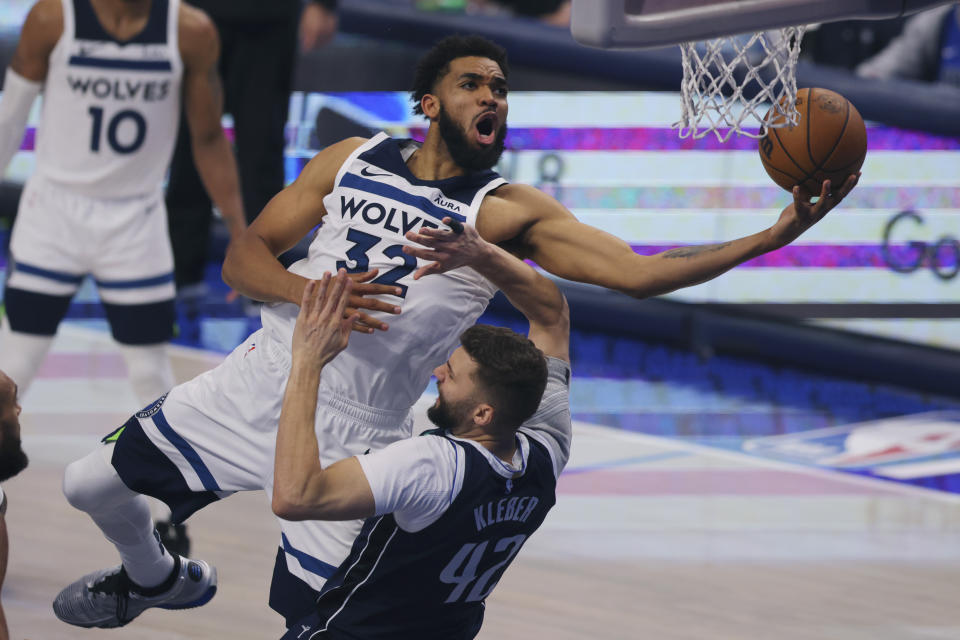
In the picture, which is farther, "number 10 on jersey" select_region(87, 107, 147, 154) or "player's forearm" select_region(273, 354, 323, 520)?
"number 10 on jersey" select_region(87, 107, 147, 154)

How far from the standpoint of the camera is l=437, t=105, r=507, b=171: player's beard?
4.21 meters

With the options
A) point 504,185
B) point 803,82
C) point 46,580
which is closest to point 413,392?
point 504,185

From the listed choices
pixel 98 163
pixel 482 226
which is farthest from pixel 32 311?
pixel 482 226

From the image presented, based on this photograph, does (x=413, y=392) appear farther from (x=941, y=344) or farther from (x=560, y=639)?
(x=941, y=344)

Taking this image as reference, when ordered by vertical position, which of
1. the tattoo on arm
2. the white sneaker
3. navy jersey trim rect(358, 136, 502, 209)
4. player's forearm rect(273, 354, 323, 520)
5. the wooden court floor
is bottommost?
the wooden court floor

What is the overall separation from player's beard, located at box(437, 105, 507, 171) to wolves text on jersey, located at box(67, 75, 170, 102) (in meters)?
1.77

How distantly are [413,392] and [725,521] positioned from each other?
2466 mm

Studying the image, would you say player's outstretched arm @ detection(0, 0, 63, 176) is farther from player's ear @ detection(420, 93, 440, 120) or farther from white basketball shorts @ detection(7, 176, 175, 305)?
player's ear @ detection(420, 93, 440, 120)

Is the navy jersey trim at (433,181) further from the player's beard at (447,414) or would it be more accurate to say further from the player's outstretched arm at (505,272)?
the player's beard at (447,414)

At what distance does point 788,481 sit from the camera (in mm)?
6887

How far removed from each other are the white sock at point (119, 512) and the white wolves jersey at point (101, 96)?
149cm

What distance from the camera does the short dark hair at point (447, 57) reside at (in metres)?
4.32

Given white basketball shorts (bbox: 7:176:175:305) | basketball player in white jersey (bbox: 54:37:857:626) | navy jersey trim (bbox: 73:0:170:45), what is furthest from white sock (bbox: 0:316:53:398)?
basketball player in white jersey (bbox: 54:37:857:626)

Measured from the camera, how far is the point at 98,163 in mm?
5609
